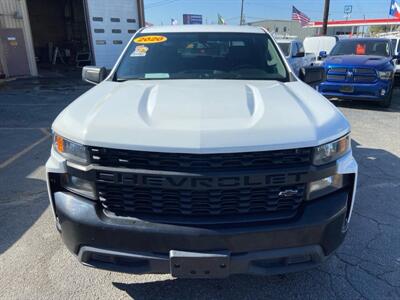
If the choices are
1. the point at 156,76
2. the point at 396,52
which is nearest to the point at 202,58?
the point at 156,76

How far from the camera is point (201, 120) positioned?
2113mm

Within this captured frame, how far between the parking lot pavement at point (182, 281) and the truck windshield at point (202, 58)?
1657 mm

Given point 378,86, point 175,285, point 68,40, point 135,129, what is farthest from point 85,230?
point 68,40

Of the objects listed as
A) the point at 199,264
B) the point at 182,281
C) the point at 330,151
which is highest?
the point at 330,151

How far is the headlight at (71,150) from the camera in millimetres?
2098

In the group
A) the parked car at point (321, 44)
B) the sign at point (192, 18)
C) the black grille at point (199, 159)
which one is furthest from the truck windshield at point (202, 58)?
the sign at point (192, 18)

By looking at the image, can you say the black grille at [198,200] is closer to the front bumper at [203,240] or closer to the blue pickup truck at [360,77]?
the front bumper at [203,240]

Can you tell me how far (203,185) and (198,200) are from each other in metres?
0.12

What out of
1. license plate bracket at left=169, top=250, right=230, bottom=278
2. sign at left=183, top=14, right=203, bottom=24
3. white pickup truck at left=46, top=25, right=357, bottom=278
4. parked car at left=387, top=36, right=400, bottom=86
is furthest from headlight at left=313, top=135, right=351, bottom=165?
sign at left=183, top=14, right=203, bottom=24

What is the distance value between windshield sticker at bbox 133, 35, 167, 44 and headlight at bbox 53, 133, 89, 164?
73.9 inches

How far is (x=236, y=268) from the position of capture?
2082mm

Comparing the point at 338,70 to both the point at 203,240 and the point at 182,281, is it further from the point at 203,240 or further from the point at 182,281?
the point at 203,240

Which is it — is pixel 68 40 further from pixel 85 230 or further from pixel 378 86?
pixel 85 230

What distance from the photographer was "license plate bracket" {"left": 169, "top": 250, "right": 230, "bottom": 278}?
2.00 meters
